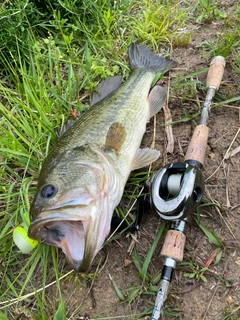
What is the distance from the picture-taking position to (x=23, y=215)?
296cm

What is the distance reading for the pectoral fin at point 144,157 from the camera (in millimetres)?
3074

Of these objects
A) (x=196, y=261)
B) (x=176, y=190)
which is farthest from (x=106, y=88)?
(x=196, y=261)

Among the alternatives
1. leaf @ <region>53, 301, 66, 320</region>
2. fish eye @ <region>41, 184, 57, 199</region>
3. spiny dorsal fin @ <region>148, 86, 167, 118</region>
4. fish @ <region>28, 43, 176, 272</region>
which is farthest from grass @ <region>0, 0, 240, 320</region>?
fish eye @ <region>41, 184, 57, 199</region>

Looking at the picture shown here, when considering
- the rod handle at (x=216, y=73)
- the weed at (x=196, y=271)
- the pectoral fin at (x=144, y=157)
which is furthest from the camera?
the rod handle at (x=216, y=73)

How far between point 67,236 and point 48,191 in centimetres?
32

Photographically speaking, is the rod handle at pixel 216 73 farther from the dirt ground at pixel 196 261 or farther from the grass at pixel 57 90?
the dirt ground at pixel 196 261

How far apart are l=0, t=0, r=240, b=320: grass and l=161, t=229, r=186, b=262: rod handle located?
0.65ft

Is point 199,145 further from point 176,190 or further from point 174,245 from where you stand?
point 174,245

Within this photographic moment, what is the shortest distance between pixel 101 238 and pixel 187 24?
2696 mm

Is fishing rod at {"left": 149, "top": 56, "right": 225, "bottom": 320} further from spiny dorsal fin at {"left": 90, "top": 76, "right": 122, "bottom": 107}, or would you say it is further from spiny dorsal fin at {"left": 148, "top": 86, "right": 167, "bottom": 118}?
spiny dorsal fin at {"left": 90, "top": 76, "right": 122, "bottom": 107}

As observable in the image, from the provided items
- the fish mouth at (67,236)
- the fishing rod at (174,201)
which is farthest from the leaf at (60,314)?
the fishing rod at (174,201)

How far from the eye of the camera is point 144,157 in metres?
3.10

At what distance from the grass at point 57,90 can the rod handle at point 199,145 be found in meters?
0.36

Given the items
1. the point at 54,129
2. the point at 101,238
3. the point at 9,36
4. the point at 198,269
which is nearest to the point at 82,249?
the point at 101,238
